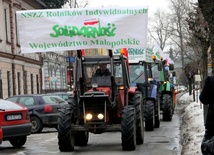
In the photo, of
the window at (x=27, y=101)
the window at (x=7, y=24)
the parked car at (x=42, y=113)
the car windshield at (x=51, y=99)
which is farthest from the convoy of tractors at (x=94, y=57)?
the window at (x=7, y=24)

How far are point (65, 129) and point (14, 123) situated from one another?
7.13 ft

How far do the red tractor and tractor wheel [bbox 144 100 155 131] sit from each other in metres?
3.39

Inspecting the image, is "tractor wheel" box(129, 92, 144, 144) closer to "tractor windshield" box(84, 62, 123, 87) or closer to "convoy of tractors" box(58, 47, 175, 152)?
"convoy of tractors" box(58, 47, 175, 152)

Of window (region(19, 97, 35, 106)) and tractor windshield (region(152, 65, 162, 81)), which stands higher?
tractor windshield (region(152, 65, 162, 81))

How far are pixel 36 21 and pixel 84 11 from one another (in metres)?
1.15

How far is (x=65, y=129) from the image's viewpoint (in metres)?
13.0

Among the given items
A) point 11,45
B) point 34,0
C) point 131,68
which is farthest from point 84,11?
point 34,0

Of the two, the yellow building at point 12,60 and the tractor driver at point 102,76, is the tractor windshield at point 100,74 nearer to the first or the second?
the tractor driver at point 102,76

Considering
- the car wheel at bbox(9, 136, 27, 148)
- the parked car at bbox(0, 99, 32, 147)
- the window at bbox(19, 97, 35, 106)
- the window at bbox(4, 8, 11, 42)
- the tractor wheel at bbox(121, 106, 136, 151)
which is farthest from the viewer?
the window at bbox(4, 8, 11, 42)

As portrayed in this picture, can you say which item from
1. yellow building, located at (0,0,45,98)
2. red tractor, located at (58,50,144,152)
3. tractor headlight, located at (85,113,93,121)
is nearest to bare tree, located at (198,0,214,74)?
red tractor, located at (58,50,144,152)

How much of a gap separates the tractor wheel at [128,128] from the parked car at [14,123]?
10.4 feet

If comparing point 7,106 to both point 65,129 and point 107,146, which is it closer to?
point 65,129

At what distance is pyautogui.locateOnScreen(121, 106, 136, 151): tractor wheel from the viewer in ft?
42.1

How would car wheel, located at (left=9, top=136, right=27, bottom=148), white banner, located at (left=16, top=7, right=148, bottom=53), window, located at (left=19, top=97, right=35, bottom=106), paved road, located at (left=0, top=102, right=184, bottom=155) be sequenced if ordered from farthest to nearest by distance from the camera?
1. window, located at (left=19, top=97, right=35, bottom=106)
2. car wheel, located at (left=9, top=136, right=27, bottom=148)
3. paved road, located at (left=0, top=102, right=184, bottom=155)
4. white banner, located at (left=16, top=7, right=148, bottom=53)
